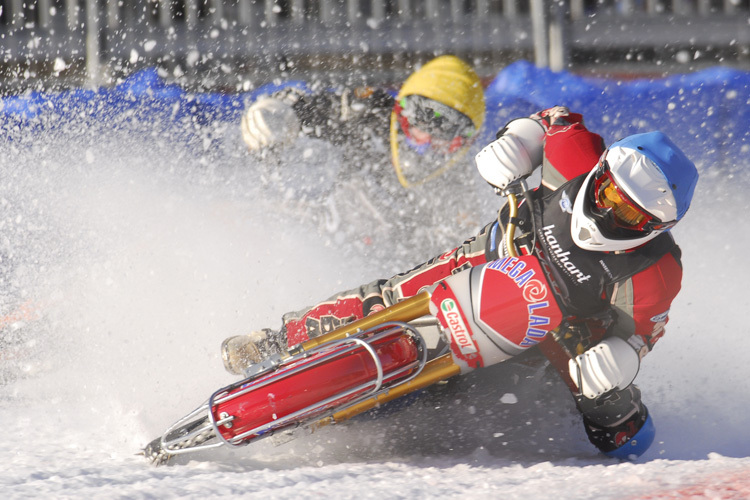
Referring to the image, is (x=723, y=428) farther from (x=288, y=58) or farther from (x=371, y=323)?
(x=288, y=58)

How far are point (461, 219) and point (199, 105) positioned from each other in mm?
2166

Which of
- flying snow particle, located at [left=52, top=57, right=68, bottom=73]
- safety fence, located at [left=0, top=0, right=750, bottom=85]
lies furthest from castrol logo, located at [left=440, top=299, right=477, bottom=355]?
flying snow particle, located at [left=52, top=57, right=68, bottom=73]

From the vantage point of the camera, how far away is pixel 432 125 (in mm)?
3684

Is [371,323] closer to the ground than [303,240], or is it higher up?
closer to the ground

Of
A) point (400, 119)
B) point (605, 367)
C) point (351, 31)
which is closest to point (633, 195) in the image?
point (605, 367)

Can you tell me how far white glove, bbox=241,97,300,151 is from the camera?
353cm

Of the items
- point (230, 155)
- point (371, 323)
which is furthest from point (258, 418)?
point (230, 155)

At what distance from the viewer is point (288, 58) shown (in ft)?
20.8

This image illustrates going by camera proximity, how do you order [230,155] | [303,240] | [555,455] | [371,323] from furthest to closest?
[230,155], [303,240], [555,455], [371,323]

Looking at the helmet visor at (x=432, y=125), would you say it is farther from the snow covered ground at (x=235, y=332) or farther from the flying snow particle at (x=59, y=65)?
the flying snow particle at (x=59, y=65)

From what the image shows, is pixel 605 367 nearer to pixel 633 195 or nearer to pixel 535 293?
pixel 535 293

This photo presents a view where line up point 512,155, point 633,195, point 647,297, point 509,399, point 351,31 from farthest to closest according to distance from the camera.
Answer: point 351,31 → point 512,155 → point 509,399 → point 647,297 → point 633,195

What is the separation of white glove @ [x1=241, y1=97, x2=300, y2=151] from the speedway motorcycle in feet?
5.38

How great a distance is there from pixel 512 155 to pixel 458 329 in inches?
29.1
